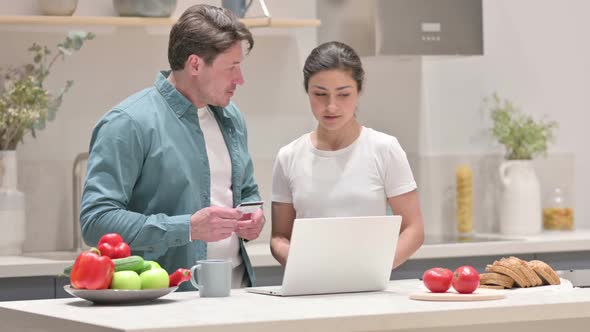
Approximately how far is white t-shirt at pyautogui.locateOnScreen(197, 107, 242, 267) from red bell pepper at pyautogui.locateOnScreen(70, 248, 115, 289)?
720 millimetres

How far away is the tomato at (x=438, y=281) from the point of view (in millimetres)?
2625

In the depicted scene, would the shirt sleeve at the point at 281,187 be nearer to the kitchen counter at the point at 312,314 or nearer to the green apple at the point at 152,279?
the kitchen counter at the point at 312,314

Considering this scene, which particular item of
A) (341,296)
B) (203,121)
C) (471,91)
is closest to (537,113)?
(471,91)

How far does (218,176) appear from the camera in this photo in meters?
3.21

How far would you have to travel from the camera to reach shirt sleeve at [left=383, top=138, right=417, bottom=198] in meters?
3.27

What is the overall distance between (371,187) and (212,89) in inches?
20.8

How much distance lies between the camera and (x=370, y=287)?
277 centimetres

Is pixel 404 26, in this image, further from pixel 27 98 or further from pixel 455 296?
pixel 455 296

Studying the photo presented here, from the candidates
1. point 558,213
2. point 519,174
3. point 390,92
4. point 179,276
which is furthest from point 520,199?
point 179,276

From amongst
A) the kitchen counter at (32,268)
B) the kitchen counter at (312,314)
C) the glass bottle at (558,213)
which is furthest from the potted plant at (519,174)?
the kitchen counter at (312,314)

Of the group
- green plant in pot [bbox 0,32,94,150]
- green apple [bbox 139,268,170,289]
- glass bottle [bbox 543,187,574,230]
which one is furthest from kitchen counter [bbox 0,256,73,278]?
glass bottle [bbox 543,187,574,230]

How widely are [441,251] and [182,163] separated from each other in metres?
1.68

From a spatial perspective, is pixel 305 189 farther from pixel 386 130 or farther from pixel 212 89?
pixel 386 130

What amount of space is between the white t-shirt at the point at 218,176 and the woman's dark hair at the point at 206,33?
0.19 metres
